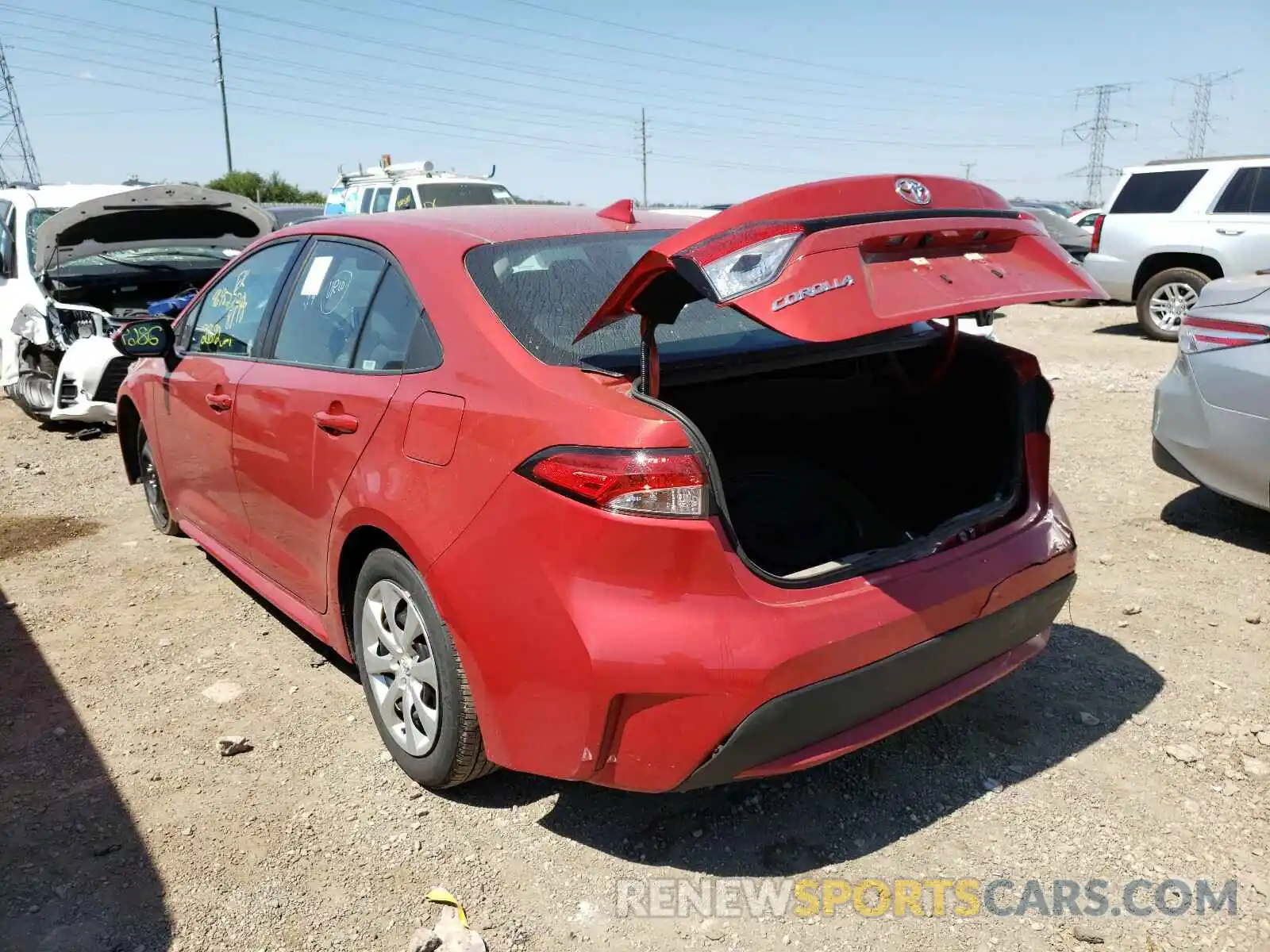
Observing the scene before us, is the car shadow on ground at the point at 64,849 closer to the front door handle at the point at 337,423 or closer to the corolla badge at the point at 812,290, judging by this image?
the front door handle at the point at 337,423

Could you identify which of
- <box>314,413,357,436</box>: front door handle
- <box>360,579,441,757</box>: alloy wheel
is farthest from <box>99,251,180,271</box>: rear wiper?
<box>360,579,441,757</box>: alloy wheel

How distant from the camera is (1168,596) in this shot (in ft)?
13.8

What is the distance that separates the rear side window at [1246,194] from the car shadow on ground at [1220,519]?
6.68 metres

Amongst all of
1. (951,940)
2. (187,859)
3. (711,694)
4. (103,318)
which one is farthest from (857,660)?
(103,318)

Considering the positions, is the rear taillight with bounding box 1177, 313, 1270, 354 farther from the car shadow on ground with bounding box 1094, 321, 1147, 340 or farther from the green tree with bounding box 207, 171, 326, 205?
the green tree with bounding box 207, 171, 326, 205

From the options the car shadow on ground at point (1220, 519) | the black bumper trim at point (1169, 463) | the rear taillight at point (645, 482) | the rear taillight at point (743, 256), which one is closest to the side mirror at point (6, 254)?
the rear taillight at point (645, 482)

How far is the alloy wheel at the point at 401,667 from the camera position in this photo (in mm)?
2775

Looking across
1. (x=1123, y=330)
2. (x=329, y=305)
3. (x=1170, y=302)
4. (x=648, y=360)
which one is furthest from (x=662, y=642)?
(x=1123, y=330)

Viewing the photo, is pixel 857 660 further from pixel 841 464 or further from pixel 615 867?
pixel 841 464

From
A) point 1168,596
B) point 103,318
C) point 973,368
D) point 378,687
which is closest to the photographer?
point 378,687

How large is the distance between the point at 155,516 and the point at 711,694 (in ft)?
13.5

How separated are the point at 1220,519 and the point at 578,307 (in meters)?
4.04

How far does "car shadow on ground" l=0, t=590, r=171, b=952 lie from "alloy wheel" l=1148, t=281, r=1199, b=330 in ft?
37.6

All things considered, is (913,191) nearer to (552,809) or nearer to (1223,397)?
(552,809)
